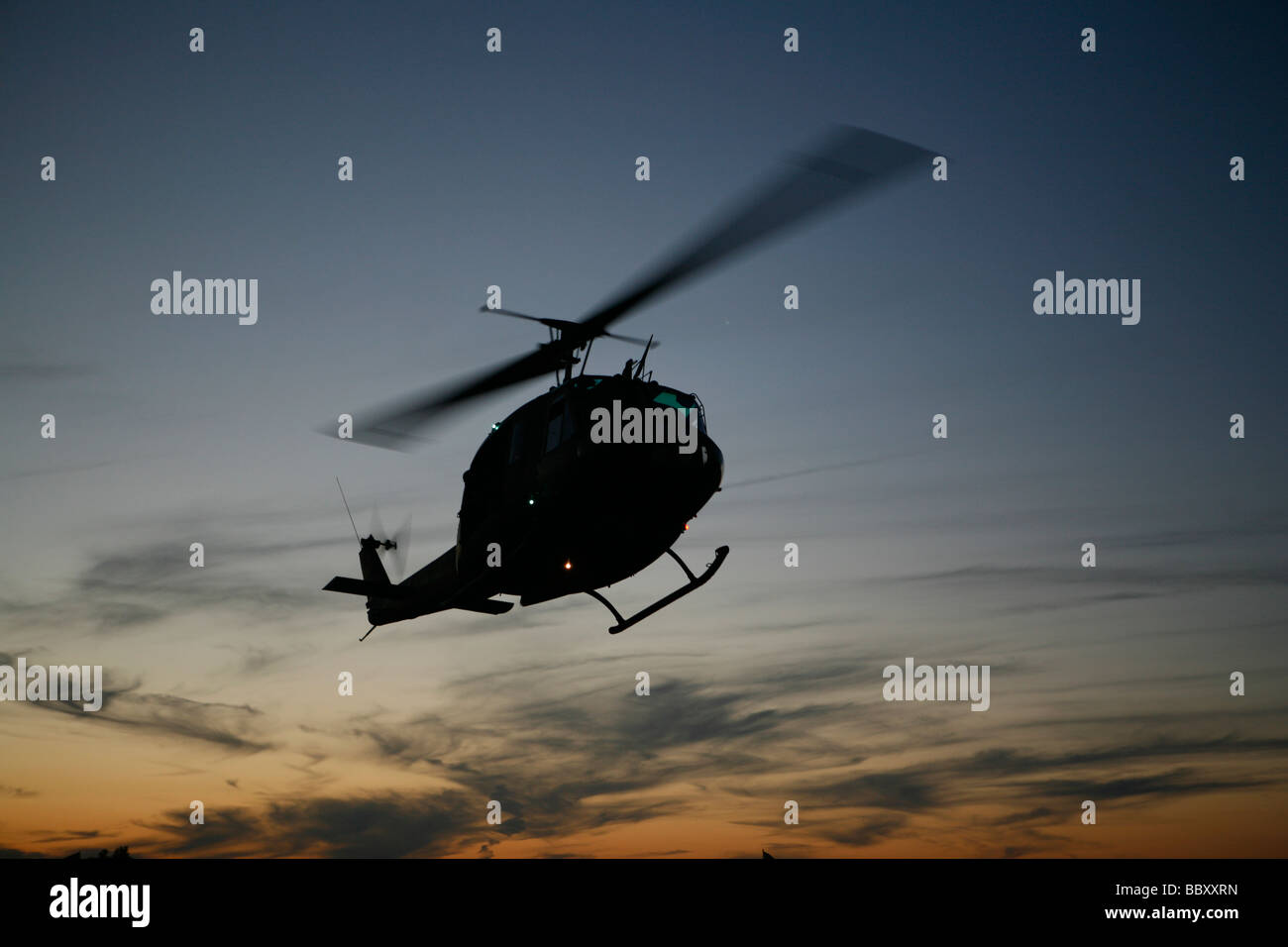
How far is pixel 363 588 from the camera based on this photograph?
23031 mm

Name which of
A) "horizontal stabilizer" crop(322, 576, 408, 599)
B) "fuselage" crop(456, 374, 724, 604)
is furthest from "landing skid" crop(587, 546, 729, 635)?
"horizontal stabilizer" crop(322, 576, 408, 599)

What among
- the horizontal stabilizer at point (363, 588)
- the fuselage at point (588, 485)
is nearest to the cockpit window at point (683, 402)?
the fuselage at point (588, 485)

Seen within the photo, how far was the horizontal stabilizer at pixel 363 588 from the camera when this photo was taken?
22594 mm

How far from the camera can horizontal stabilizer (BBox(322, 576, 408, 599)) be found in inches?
890

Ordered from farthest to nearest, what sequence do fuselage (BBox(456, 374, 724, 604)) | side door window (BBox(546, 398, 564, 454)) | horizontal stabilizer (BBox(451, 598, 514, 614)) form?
horizontal stabilizer (BBox(451, 598, 514, 614)), side door window (BBox(546, 398, 564, 454)), fuselage (BBox(456, 374, 724, 604))

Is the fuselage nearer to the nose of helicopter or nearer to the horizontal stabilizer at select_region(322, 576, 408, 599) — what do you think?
the nose of helicopter

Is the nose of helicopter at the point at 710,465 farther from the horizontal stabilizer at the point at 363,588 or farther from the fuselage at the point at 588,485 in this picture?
the horizontal stabilizer at the point at 363,588

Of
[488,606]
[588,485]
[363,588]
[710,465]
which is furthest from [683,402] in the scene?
[363,588]

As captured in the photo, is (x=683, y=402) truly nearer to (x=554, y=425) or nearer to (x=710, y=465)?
(x=710, y=465)
